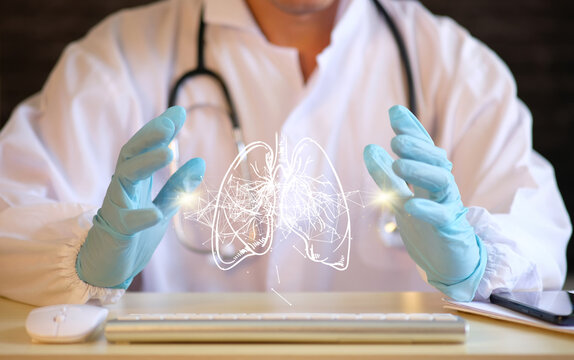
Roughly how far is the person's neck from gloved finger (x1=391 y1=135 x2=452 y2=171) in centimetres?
65

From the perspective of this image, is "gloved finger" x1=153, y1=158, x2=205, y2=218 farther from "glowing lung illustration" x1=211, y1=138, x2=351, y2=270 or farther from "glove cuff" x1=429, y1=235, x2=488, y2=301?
"glove cuff" x1=429, y1=235, x2=488, y2=301

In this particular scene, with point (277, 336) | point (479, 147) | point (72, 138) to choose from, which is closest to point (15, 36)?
point (72, 138)

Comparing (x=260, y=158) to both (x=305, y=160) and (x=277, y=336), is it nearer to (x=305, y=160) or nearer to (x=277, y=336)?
(x=305, y=160)

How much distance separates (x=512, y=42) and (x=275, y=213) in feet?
5.03

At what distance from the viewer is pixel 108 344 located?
0.83m

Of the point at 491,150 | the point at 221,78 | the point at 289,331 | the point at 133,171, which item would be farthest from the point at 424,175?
the point at 221,78

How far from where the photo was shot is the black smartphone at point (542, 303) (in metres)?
0.88

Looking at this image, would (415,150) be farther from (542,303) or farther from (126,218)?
(126,218)

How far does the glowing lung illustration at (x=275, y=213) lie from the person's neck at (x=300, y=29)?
0.56 meters

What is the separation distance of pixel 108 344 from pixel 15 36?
5.53 ft

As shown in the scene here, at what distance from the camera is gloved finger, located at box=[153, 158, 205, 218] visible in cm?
101

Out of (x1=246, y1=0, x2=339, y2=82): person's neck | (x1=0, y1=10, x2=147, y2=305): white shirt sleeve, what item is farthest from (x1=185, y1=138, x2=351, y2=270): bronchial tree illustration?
(x1=246, y1=0, x2=339, y2=82): person's neck

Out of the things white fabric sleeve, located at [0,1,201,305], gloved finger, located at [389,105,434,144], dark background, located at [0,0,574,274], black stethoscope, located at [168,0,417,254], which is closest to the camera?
gloved finger, located at [389,105,434,144]

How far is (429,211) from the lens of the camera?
0.92 m
